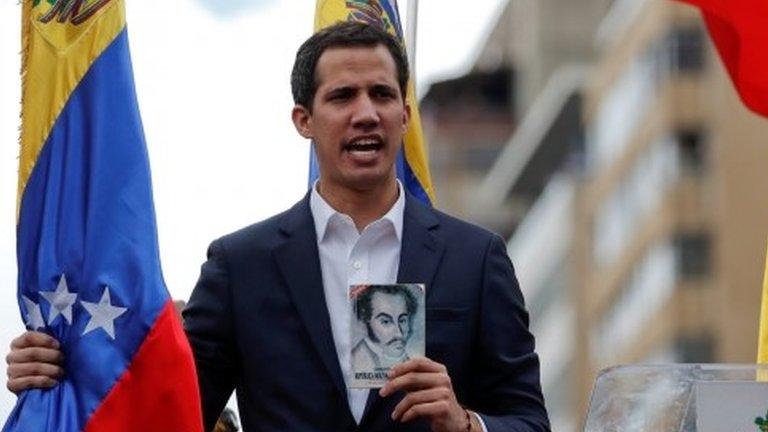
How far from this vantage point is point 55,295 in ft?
28.4

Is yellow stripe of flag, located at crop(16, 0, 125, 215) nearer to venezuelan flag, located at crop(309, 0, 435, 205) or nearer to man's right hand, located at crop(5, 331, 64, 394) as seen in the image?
man's right hand, located at crop(5, 331, 64, 394)

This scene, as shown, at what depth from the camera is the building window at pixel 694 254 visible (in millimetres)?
88438

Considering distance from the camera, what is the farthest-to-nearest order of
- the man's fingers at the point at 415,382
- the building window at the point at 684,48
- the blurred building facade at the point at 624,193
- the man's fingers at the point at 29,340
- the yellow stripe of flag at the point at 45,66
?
the building window at the point at 684,48, the blurred building facade at the point at 624,193, the yellow stripe of flag at the point at 45,66, the man's fingers at the point at 29,340, the man's fingers at the point at 415,382

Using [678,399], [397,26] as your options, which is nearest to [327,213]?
[678,399]

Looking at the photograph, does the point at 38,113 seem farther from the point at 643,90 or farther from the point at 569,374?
the point at 569,374

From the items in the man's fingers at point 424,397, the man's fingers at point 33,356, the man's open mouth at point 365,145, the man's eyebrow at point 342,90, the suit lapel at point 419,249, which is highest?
the man's eyebrow at point 342,90

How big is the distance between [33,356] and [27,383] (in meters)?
0.08

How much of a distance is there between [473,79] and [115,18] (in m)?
120

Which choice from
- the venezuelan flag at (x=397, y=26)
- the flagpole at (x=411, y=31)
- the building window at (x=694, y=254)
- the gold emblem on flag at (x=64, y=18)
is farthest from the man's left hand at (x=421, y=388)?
the building window at (x=694, y=254)

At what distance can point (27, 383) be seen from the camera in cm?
848

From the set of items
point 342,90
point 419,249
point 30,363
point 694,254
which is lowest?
point 694,254

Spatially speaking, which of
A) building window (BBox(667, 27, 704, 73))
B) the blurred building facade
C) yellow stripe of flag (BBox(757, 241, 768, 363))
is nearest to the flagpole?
yellow stripe of flag (BBox(757, 241, 768, 363))

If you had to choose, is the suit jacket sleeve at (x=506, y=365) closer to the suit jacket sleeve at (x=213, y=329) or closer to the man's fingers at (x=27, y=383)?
the suit jacket sleeve at (x=213, y=329)

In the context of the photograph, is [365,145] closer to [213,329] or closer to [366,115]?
[366,115]
